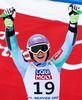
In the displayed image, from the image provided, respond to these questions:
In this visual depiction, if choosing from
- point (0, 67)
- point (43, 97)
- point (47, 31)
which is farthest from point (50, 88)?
point (47, 31)

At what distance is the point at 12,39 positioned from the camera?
2.41m

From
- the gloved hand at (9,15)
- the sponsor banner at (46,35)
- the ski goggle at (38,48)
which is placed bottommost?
the sponsor banner at (46,35)

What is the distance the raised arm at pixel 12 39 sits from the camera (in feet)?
7.70

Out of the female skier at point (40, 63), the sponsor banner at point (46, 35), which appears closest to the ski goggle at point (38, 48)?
the female skier at point (40, 63)

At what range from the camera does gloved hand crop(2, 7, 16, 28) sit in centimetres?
234

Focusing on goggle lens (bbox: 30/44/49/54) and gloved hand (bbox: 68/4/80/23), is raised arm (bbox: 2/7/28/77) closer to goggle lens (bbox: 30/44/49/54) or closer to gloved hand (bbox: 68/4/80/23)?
goggle lens (bbox: 30/44/49/54)

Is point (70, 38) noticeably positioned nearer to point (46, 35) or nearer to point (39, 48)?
point (39, 48)

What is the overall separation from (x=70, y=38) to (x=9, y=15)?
1.02 feet

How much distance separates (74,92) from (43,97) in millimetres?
671

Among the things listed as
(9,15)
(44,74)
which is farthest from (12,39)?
(44,74)

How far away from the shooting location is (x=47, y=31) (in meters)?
3.67

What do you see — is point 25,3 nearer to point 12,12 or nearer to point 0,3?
point 0,3

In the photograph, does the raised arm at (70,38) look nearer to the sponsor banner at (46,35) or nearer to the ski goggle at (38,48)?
the ski goggle at (38,48)

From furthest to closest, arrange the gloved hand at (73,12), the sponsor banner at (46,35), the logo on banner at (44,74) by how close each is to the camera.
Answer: the sponsor banner at (46,35)
the logo on banner at (44,74)
the gloved hand at (73,12)
